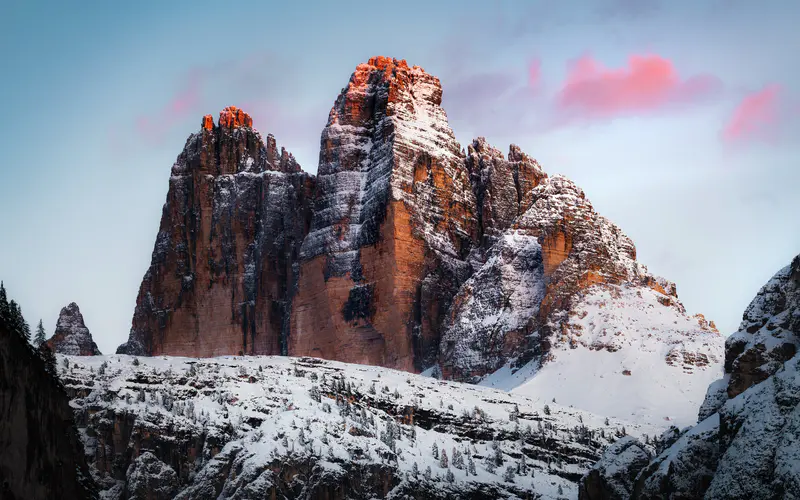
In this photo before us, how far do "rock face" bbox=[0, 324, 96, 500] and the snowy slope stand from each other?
88.2 m

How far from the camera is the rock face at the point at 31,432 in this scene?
71.9m

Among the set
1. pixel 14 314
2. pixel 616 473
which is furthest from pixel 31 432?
pixel 616 473

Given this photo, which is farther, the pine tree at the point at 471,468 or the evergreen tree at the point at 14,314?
the pine tree at the point at 471,468

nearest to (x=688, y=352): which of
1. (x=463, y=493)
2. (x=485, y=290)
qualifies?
(x=485, y=290)

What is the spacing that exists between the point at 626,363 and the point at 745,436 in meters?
88.9

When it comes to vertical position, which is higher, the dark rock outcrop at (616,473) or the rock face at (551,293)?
the rock face at (551,293)

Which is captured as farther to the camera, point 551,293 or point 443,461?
point 551,293

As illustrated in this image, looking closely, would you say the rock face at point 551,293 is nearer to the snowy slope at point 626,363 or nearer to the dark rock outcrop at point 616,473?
the snowy slope at point 626,363

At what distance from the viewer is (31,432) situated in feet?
257

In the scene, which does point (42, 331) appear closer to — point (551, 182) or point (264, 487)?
point (264, 487)

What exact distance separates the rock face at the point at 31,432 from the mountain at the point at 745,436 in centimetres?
3826

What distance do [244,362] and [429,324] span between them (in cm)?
3582

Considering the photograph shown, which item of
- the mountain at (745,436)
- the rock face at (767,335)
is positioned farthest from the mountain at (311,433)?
the rock face at (767,335)

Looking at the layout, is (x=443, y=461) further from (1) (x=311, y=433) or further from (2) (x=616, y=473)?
(2) (x=616, y=473)
